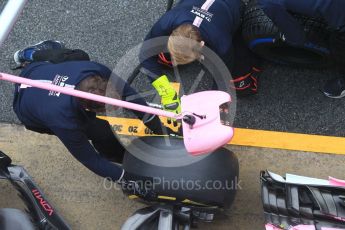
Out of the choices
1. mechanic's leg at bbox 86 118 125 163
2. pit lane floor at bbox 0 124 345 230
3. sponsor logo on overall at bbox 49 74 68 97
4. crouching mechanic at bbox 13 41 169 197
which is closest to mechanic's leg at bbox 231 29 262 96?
pit lane floor at bbox 0 124 345 230

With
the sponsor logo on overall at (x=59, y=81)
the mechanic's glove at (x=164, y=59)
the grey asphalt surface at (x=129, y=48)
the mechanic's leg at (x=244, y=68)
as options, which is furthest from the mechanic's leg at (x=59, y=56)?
the mechanic's leg at (x=244, y=68)

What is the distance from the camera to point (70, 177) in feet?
9.79

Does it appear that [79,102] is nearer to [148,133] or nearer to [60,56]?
[60,56]

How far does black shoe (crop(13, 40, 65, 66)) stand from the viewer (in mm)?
2965

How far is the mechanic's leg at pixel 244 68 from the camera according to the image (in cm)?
283

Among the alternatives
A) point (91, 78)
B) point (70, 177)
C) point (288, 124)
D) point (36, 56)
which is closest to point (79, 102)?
point (91, 78)

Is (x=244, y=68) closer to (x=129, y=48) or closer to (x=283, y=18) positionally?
(x=283, y=18)

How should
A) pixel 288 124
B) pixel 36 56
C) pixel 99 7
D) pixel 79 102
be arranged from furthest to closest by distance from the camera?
pixel 99 7
pixel 288 124
pixel 36 56
pixel 79 102

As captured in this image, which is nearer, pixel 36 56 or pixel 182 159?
pixel 182 159

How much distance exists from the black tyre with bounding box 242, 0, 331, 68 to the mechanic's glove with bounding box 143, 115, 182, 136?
69 centimetres

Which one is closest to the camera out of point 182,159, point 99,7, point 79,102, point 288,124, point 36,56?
point 79,102

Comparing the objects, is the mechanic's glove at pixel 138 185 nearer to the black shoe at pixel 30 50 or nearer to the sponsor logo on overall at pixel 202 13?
the sponsor logo on overall at pixel 202 13

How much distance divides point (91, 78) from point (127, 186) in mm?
640

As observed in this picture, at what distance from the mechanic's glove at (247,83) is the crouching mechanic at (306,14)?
0.44 m
